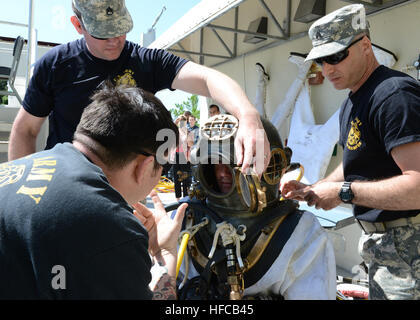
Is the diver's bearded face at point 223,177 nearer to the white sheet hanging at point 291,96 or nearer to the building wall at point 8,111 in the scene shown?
the building wall at point 8,111

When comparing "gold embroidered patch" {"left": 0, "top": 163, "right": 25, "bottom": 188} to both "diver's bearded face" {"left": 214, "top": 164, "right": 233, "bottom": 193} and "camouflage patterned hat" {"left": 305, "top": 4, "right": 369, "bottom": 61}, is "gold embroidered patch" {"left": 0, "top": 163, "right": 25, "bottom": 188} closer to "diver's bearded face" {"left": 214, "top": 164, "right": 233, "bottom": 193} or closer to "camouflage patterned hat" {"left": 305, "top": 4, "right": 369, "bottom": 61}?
"diver's bearded face" {"left": 214, "top": 164, "right": 233, "bottom": 193}

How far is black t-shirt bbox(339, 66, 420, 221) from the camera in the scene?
1.33 metres

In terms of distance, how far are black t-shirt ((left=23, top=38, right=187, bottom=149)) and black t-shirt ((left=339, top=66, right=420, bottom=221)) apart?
813 millimetres

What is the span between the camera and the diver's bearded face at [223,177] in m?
1.94

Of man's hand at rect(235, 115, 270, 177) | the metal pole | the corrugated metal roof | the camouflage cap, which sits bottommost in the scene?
man's hand at rect(235, 115, 270, 177)

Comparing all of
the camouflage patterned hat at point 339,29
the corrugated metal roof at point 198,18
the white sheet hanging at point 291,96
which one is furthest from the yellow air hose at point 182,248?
the white sheet hanging at point 291,96

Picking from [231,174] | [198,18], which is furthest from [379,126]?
[198,18]

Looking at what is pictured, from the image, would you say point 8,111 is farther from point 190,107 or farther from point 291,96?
point 190,107

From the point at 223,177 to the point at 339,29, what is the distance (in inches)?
36.9

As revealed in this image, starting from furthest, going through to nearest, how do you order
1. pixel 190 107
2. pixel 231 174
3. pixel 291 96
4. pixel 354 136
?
pixel 190 107
pixel 291 96
pixel 231 174
pixel 354 136

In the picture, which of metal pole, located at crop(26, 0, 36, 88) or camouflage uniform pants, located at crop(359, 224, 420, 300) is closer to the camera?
camouflage uniform pants, located at crop(359, 224, 420, 300)

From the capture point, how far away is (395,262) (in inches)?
59.4

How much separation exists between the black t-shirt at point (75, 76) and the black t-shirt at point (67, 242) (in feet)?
2.57

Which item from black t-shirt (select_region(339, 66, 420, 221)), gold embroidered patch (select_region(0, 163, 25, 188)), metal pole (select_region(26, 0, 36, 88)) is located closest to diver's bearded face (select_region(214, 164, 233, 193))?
black t-shirt (select_region(339, 66, 420, 221))
